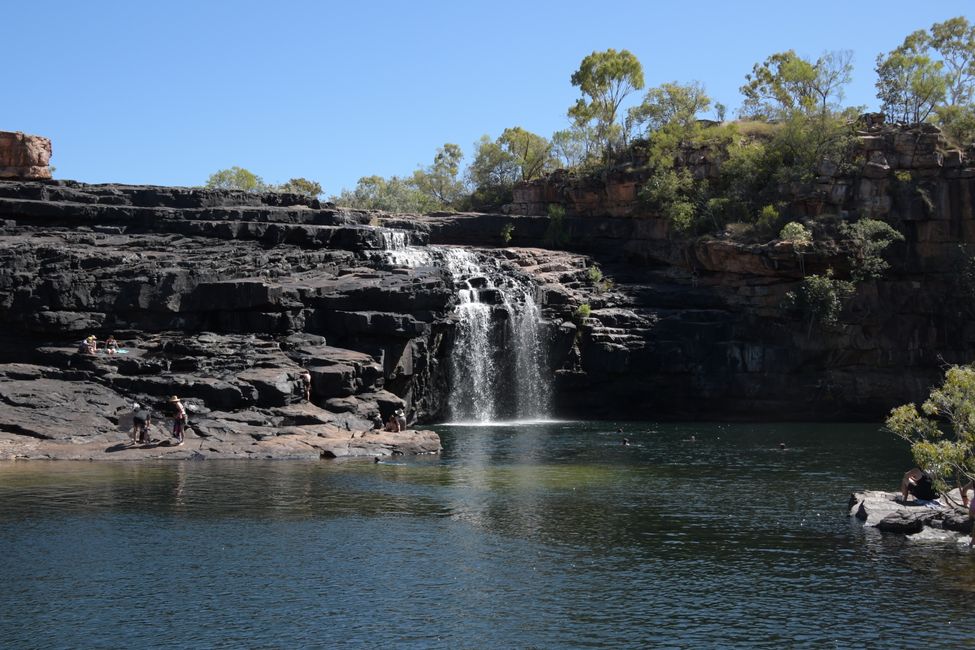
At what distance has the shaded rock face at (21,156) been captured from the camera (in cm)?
6738

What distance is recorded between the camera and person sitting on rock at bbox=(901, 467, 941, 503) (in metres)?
30.1

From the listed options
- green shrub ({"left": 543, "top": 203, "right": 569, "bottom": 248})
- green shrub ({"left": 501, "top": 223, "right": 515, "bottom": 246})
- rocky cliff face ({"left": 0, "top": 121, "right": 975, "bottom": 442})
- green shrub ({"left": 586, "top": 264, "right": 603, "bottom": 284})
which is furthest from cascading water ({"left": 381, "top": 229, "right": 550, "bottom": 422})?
green shrub ({"left": 543, "top": 203, "right": 569, "bottom": 248})

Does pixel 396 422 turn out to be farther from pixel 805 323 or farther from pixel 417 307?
pixel 805 323

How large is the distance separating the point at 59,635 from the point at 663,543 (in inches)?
595

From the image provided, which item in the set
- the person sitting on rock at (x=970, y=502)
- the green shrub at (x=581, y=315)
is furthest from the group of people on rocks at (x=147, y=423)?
the green shrub at (x=581, y=315)

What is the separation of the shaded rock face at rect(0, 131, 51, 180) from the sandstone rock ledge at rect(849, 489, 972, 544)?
2287 inches

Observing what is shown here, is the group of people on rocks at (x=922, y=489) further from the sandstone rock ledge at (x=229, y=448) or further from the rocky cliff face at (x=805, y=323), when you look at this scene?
the rocky cliff face at (x=805, y=323)

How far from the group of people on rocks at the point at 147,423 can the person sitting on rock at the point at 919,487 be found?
2810 cm

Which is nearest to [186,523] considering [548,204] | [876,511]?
[876,511]

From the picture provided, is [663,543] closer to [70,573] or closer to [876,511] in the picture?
[876,511]

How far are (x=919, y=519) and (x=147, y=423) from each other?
30333 millimetres

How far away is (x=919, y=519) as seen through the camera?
91.5 feet

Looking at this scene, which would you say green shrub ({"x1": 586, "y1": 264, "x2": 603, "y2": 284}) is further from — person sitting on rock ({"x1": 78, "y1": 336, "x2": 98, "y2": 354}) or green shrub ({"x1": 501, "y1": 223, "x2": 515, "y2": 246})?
person sitting on rock ({"x1": 78, "y1": 336, "x2": 98, "y2": 354})

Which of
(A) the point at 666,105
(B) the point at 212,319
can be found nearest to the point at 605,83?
(A) the point at 666,105
